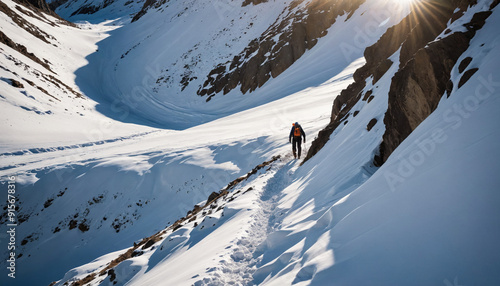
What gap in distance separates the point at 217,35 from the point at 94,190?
47442 mm

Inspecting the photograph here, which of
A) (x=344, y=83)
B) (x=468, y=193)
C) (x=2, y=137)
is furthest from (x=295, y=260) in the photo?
(x=2, y=137)

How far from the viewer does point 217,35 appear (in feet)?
179

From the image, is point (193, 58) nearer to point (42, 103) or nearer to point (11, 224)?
point (42, 103)

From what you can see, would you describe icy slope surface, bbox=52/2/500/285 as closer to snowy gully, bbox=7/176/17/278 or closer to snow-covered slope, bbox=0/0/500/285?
snow-covered slope, bbox=0/0/500/285

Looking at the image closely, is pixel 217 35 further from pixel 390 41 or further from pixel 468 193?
pixel 468 193

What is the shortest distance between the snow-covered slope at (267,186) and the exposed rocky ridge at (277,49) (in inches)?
73.3

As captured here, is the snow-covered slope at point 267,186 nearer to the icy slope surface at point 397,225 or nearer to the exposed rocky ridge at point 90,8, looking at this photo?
the icy slope surface at point 397,225

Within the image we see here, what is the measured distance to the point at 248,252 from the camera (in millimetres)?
5160

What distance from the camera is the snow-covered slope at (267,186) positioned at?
8.89 ft

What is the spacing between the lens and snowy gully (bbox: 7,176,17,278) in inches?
508

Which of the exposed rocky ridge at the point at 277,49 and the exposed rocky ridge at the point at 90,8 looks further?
the exposed rocky ridge at the point at 90,8

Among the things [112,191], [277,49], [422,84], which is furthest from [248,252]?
[277,49]

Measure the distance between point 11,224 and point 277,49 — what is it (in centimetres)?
3715

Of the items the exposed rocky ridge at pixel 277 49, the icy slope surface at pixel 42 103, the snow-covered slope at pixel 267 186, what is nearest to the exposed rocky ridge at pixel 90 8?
the icy slope surface at pixel 42 103
